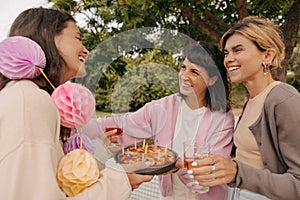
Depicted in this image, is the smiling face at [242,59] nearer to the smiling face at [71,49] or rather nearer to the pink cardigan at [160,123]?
the pink cardigan at [160,123]

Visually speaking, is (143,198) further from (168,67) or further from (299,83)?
(299,83)

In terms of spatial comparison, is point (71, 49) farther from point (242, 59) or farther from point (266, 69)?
point (266, 69)

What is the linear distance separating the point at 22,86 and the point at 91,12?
2.73 feet

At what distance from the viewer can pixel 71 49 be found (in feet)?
3.27

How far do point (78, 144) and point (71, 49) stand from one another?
275mm

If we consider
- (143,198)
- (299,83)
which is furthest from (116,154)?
(299,83)

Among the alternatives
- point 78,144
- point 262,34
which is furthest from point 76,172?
point 262,34

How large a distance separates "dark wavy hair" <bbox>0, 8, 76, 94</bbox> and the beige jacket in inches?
6.2

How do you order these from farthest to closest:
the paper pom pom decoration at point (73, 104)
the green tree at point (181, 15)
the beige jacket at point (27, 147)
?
1. the green tree at point (181, 15)
2. the paper pom pom decoration at point (73, 104)
3. the beige jacket at point (27, 147)

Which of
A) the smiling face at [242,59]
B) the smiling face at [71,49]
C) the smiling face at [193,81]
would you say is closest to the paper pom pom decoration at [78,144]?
the smiling face at [71,49]

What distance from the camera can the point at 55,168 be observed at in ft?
2.61

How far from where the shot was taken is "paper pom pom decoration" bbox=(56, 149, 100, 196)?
817 millimetres

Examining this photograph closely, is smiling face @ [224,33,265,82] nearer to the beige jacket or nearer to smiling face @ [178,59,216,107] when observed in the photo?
smiling face @ [178,59,216,107]

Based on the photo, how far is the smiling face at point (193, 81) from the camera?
→ 0.96m
